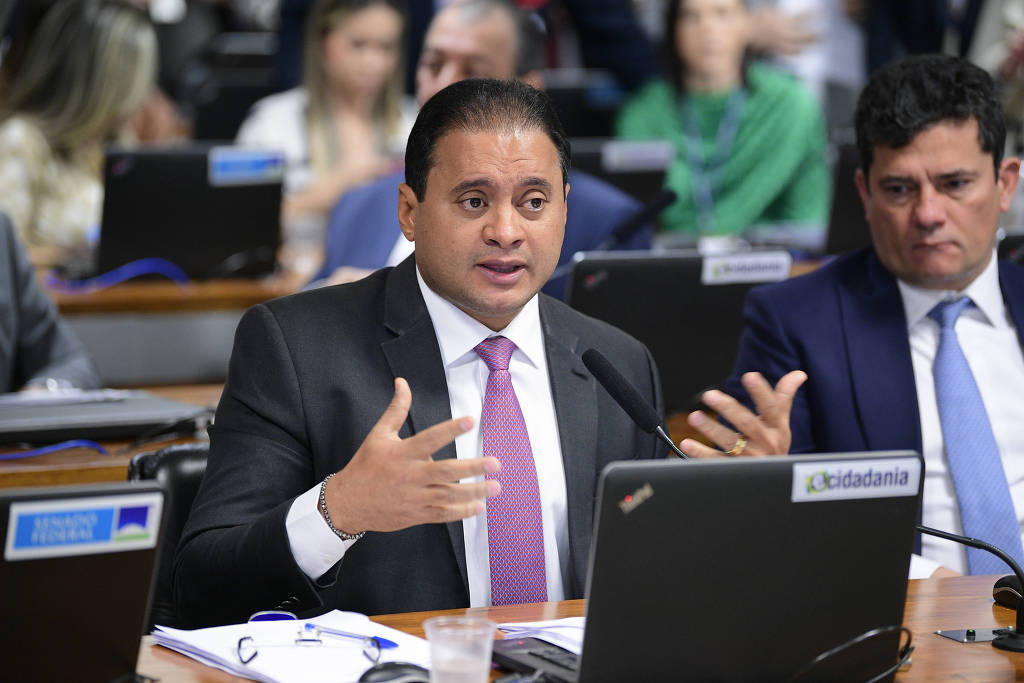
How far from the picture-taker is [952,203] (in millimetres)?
2350

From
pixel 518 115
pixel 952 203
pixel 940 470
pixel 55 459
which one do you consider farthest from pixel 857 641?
pixel 55 459

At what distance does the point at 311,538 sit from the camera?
162 centimetres

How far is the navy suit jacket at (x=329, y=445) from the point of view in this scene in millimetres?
1732

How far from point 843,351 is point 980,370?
0.76ft

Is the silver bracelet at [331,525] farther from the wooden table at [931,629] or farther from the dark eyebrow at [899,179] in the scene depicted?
the dark eyebrow at [899,179]

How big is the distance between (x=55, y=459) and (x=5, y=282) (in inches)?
28.8

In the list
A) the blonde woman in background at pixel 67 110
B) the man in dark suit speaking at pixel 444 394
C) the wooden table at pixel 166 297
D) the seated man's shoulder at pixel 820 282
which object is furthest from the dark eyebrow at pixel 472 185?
the blonde woman in background at pixel 67 110

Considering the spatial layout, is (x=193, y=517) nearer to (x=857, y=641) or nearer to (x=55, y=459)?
(x=55, y=459)

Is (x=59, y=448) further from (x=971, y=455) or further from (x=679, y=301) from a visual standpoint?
(x=971, y=455)

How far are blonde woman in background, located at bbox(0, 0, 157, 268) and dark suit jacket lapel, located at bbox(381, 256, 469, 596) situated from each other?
256cm

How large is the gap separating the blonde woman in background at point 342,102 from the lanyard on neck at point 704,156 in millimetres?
1050

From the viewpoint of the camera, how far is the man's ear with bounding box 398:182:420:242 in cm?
193

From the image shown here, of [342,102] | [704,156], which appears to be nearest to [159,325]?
[342,102]

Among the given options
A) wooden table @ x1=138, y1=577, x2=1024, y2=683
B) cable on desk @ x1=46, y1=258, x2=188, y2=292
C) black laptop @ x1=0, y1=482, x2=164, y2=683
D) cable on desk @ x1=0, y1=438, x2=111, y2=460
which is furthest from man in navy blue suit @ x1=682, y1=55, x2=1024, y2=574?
cable on desk @ x1=46, y1=258, x2=188, y2=292
